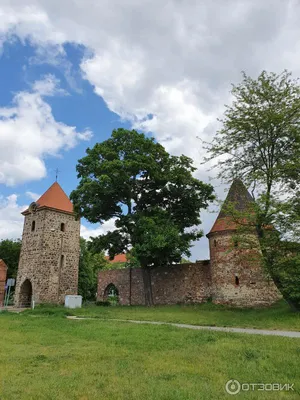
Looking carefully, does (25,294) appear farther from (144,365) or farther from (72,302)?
(144,365)

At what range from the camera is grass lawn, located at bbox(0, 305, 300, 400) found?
464cm

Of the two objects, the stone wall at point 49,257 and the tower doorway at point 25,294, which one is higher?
the stone wall at point 49,257

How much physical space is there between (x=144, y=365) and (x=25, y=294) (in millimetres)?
25917

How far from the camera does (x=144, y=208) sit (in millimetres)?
25203

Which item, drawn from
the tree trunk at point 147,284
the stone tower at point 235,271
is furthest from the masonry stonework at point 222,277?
the tree trunk at point 147,284

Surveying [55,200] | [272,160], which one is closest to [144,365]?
[272,160]

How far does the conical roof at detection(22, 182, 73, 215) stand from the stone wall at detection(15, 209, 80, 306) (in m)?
0.47

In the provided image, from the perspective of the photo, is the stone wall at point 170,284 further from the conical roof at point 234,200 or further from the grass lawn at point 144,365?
the grass lawn at point 144,365

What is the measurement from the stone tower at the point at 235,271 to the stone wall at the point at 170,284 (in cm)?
189

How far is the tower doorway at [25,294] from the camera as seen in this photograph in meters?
28.6

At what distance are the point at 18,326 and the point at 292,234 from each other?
1218 cm

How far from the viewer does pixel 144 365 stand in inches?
239

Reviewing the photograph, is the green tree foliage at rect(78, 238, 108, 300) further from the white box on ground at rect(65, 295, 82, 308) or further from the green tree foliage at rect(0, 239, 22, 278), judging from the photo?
the white box on ground at rect(65, 295, 82, 308)

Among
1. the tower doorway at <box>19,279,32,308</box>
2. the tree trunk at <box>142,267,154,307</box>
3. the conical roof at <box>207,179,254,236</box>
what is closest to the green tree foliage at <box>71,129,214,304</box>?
the tree trunk at <box>142,267,154,307</box>
